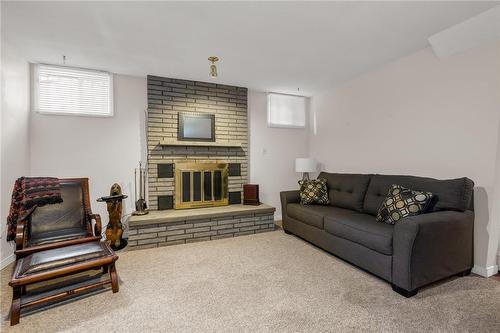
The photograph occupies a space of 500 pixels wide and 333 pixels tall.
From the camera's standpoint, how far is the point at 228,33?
2.42 metres

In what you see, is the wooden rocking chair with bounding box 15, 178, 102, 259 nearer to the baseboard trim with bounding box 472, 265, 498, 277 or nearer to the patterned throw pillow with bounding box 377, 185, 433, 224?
the patterned throw pillow with bounding box 377, 185, 433, 224

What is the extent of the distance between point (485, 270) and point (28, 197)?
4510 millimetres

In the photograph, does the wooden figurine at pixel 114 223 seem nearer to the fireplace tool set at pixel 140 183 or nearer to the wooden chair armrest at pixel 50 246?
the fireplace tool set at pixel 140 183

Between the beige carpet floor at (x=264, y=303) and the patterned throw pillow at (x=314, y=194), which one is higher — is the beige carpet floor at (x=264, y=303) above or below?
below

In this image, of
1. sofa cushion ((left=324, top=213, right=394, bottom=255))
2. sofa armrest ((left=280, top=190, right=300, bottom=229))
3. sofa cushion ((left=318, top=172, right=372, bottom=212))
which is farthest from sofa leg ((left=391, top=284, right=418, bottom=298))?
sofa armrest ((left=280, top=190, right=300, bottom=229))

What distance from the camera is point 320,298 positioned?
6.46 feet

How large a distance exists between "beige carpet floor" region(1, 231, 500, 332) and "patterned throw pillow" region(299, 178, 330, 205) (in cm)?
99

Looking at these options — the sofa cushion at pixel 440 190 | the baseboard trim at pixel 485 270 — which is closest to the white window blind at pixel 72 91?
the sofa cushion at pixel 440 190

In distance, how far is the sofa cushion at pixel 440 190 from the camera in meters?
2.24

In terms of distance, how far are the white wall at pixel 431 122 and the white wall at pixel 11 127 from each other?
4459mm

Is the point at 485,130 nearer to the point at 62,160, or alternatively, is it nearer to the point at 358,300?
the point at 358,300

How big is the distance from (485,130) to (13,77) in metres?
5.01

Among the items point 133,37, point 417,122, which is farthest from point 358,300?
point 133,37

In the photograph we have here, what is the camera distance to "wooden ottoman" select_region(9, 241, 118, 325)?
5.55ft
